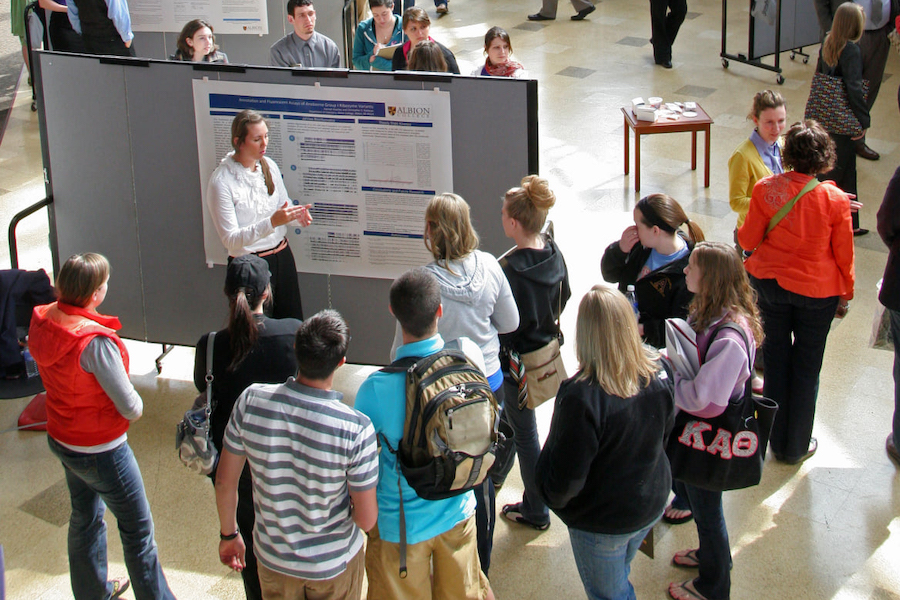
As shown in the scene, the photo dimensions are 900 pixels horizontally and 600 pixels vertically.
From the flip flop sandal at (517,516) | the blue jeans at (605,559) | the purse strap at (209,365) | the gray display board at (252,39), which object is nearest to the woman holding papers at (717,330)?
the blue jeans at (605,559)

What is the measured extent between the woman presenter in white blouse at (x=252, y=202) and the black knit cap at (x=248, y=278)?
3.32 feet

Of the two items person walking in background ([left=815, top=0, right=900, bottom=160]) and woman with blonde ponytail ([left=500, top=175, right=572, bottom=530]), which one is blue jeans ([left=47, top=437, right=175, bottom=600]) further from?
person walking in background ([left=815, top=0, right=900, bottom=160])

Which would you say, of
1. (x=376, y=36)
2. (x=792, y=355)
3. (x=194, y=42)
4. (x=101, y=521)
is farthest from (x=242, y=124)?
(x=376, y=36)

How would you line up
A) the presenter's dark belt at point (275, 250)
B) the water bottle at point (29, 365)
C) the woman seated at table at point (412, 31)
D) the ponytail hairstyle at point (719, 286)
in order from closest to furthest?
the ponytail hairstyle at point (719, 286)
the water bottle at point (29, 365)
the presenter's dark belt at point (275, 250)
the woman seated at table at point (412, 31)

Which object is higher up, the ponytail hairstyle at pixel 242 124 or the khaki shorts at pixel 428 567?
the ponytail hairstyle at pixel 242 124

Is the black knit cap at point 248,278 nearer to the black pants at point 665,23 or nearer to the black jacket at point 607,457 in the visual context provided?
the black jacket at point 607,457

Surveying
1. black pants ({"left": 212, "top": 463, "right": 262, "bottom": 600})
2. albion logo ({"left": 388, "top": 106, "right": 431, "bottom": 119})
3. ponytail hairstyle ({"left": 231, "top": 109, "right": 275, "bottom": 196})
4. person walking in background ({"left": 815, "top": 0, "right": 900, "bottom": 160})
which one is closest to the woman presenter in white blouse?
ponytail hairstyle ({"left": 231, "top": 109, "right": 275, "bottom": 196})

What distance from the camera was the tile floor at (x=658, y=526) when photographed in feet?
12.1

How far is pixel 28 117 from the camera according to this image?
9.40m

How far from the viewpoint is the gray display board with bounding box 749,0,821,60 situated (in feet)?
31.5

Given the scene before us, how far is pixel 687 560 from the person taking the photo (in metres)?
3.66

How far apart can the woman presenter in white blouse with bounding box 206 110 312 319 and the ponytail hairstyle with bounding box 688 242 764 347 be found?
6.03 ft

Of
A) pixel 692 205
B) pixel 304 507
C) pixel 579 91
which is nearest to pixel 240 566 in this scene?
pixel 304 507

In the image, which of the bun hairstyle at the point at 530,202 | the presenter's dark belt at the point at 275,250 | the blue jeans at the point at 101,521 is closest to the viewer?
the blue jeans at the point at 101,521
